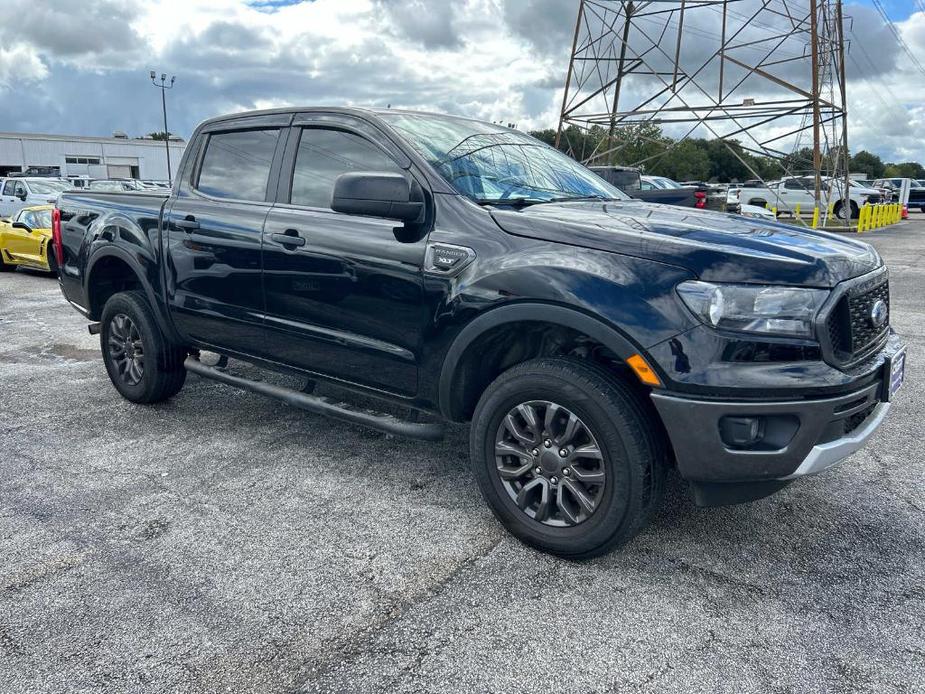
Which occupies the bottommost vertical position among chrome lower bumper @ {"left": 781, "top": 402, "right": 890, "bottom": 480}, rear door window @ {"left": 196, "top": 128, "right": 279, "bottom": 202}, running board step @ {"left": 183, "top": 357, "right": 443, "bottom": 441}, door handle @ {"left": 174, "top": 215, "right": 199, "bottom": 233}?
running board step @ {"left": 183, "top": 357, "right": 443, "bottom": 441}

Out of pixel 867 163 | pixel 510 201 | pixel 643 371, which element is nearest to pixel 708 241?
pixel 643 371

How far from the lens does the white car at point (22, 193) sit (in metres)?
20.6

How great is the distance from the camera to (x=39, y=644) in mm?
2561

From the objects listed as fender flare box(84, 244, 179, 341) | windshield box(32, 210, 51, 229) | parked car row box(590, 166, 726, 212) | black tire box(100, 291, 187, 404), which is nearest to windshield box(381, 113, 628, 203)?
fender flare box(84, 244, 179, 341)

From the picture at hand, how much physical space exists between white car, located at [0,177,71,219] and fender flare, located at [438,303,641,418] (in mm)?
20590

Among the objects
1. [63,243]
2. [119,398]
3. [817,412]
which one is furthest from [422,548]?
[63,243]

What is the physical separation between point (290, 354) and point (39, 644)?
185 cm

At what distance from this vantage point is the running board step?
139 inches

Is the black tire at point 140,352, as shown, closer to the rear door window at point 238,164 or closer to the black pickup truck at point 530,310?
the black pickup truck at point 530,310

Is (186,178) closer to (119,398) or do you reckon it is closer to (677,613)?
(119,398)

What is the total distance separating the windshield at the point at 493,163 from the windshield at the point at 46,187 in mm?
20467

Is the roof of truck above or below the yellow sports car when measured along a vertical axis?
above

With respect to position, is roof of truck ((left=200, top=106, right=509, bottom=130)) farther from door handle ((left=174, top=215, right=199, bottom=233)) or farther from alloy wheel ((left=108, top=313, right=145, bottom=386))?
alloy wheel ((left=108, top=313, right=145, bottom=386))

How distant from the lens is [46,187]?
69.9 ft
